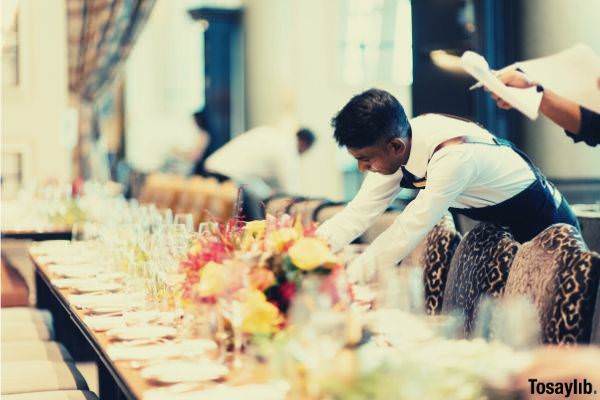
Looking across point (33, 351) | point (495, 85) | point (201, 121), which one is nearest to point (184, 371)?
point (495, 85)

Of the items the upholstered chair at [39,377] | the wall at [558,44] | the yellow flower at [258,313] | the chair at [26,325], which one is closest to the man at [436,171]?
the yellow flower at [258,313]

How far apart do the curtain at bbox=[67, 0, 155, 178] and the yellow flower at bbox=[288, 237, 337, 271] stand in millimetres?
8825

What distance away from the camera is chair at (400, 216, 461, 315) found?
361 centimetres

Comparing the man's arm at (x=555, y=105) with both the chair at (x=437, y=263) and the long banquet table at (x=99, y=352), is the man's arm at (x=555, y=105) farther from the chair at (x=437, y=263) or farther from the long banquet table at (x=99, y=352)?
the long banquet table at (x=99, y=352)

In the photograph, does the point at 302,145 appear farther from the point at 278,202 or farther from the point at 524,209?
the point at 524,209

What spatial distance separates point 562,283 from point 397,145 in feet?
2.77

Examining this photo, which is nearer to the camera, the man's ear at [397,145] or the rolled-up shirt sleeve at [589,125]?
the man's ear at [397,145]

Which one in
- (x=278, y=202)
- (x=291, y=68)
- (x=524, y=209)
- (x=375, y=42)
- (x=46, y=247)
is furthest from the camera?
(x=291, y=68)

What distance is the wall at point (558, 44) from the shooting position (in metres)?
5.04

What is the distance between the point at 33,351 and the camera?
4043 millimetres

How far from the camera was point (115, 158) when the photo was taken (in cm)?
1530

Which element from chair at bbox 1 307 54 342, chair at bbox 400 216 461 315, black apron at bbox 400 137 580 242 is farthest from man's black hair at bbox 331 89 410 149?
chair at bbox 1 307 54 342

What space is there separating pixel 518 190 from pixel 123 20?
8346 millimetres

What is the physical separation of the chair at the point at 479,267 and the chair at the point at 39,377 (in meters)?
1.24
